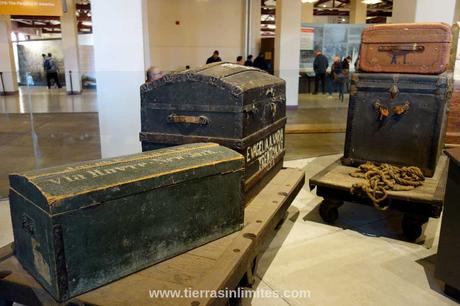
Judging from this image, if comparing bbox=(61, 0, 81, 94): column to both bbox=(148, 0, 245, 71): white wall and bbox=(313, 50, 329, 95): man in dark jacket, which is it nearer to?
bbox=(148, 0, 245, 71): white wall

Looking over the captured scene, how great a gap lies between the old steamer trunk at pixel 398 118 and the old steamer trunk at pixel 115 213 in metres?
1.81

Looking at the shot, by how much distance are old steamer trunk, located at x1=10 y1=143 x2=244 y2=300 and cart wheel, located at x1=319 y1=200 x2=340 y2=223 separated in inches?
57.2

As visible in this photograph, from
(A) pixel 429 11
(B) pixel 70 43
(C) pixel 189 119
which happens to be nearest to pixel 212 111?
(C) pixel 189 119

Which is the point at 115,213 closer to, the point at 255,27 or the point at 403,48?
the point at 403,48

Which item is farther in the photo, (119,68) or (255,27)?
(255,27)

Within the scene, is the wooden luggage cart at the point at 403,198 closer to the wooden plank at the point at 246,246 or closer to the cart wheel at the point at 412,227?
the cart wheel at the point at 412,227

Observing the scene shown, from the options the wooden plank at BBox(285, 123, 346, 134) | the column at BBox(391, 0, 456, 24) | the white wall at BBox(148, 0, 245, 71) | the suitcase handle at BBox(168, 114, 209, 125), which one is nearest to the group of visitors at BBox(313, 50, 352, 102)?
the white wall at BBox(148, 0, 245, 71)

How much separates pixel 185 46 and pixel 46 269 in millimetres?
10746

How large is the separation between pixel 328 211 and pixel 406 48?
142cm

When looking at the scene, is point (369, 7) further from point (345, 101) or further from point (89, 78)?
point (89, 78)

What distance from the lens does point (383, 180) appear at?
2990 millimetres

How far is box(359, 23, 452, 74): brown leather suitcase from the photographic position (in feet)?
10.1

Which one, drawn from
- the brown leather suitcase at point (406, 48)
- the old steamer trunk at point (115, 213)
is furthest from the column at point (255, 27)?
the old steamer trunk at point (115, 213)

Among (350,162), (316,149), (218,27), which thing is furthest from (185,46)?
(350,162)
